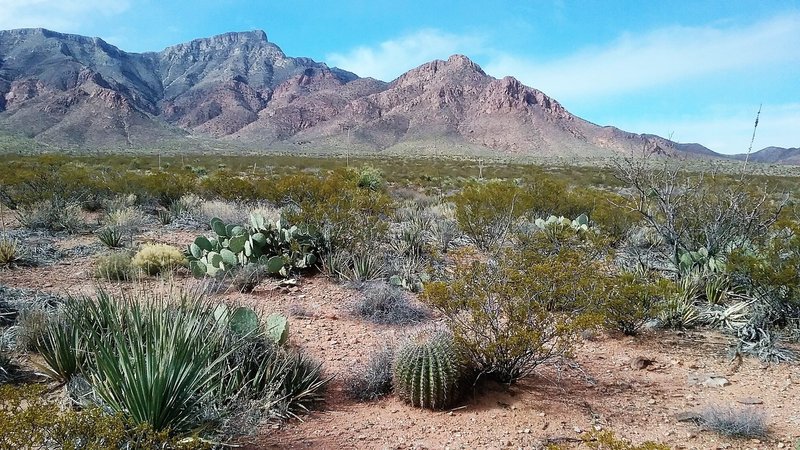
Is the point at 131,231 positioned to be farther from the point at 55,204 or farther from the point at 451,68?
the point at 451,68

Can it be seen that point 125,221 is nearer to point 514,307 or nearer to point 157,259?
point 157,259

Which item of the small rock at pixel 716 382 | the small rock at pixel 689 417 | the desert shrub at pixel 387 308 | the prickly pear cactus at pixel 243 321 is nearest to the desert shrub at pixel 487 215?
the desert shrub at pixel 387 308

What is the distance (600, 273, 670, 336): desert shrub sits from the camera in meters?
6.46

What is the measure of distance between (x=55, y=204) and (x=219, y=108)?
473 feet

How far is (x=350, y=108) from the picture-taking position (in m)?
126

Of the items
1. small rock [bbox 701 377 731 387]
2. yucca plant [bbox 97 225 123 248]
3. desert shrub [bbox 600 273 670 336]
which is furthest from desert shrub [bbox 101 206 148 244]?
small rock [bbox 701 377 731 387]

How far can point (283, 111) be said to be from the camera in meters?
131

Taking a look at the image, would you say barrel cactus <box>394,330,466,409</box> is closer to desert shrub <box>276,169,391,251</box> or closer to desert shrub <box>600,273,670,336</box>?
desert shrub <box>600,273,670,336</box>

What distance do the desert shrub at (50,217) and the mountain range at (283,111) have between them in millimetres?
72756

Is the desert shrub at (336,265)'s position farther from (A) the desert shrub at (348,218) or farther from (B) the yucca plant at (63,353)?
(B) the yucca plant at (63,353)

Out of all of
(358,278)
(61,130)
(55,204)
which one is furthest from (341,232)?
(61,130)

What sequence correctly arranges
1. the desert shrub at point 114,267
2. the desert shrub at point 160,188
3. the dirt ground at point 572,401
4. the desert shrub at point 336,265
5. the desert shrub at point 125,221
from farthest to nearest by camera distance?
the desert shrub at point 160,188
the desert shrub at point 125,221
the desert shrub at point 336,265
the desert shrub at point 114,267
the dirt ground at point 572,401

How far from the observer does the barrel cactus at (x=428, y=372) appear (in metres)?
4.70

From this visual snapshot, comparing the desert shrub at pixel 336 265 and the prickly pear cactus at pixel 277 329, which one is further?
the desert shrub at pixel 336 265
